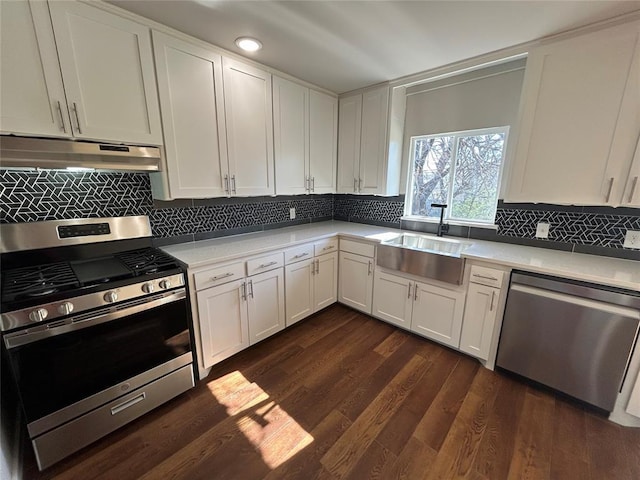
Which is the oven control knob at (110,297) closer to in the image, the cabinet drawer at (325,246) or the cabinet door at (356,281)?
the cabinet drawer at (325,246)

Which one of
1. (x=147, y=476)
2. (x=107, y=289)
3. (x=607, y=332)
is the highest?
(x=107, y=289)

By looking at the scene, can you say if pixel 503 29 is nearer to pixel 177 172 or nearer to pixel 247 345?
pixel 177 172

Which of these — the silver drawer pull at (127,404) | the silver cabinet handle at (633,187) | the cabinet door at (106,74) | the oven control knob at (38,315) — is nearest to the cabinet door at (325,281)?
the silver drawer pull at (127,404)

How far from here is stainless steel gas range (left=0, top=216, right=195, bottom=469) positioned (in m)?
1.24

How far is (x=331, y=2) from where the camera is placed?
1.49m

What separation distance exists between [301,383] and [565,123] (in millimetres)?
2627

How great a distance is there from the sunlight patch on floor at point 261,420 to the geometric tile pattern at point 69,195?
1.45 m

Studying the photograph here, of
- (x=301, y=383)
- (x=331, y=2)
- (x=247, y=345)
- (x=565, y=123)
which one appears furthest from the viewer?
(x=247, y=345)

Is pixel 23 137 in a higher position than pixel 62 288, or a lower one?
higher

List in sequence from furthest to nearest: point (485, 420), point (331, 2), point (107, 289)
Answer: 1. point (485, 420)
2. point (331, 2)
3. point (107, 289)

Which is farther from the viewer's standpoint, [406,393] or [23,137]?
[406,393]

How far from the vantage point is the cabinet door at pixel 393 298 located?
96.3 inches

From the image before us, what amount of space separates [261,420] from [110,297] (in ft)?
3.75

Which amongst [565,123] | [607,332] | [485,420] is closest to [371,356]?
[485,420]
